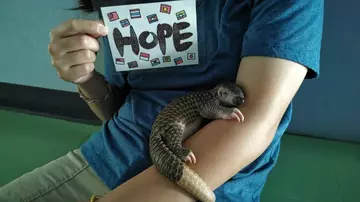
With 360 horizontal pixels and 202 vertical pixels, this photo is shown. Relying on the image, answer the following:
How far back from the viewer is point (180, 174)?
633mm

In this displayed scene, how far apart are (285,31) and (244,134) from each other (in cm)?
21

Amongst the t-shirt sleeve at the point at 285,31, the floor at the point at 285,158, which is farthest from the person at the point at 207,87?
the floor at the point at 285,158

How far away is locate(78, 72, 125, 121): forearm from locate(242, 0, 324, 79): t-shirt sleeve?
0.43 meters

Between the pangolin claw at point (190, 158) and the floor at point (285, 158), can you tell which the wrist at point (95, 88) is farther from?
the floor at point (285, 158)

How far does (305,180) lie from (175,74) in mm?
685

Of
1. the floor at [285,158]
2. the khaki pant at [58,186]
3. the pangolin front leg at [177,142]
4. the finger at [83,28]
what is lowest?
the floor at [285,158]

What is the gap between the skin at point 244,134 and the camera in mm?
664

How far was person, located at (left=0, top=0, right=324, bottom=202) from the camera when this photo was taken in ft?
2.19

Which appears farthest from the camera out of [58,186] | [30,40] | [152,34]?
[30,40]

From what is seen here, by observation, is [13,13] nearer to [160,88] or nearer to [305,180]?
[160,88]

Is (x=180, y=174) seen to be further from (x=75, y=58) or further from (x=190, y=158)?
(x=75, y=58)

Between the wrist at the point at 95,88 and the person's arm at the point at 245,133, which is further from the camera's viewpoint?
the wrist at the point at 95,88

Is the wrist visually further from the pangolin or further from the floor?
the floor

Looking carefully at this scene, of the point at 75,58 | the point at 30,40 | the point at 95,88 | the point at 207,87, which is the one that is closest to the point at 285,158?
the point at 207,87
